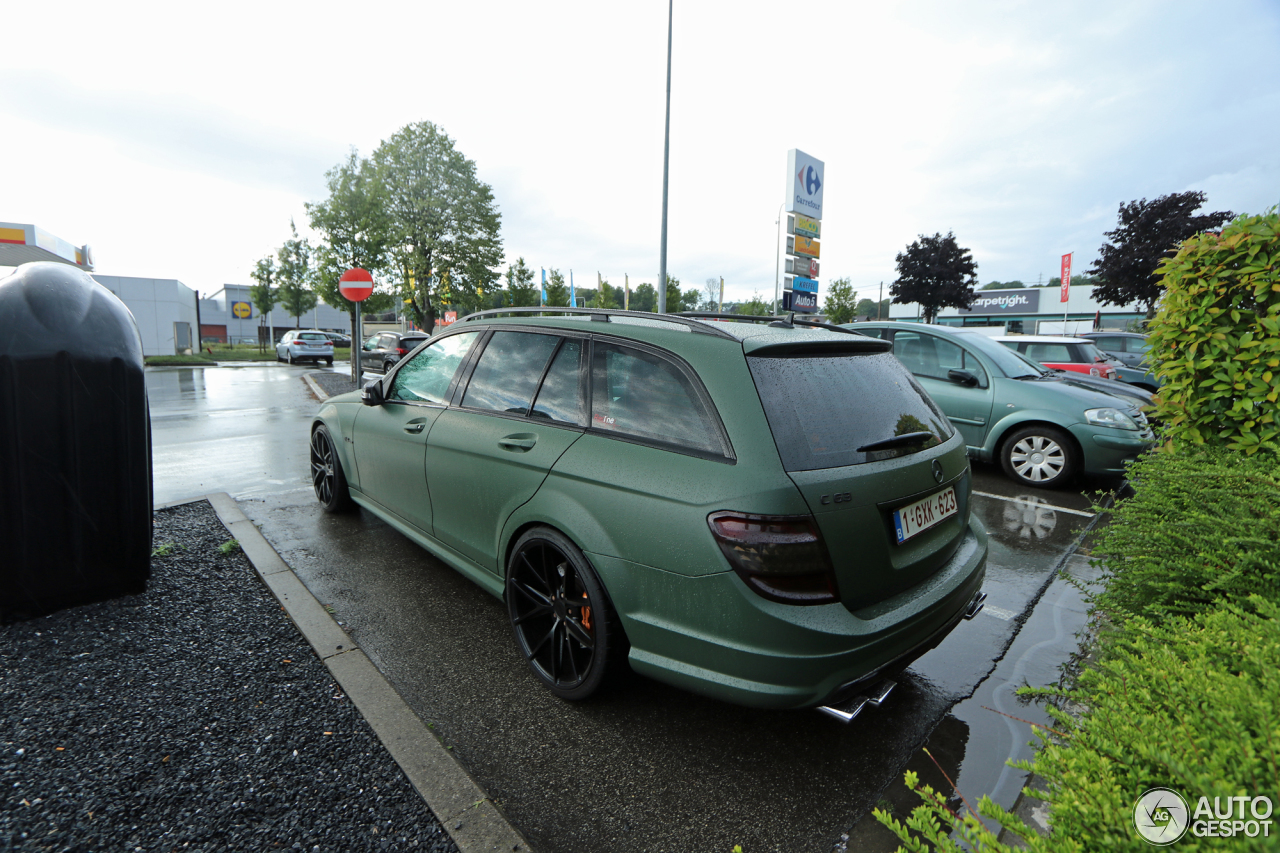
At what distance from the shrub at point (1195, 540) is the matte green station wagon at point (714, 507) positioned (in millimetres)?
602

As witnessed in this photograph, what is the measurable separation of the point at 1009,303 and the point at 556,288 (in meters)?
42.4

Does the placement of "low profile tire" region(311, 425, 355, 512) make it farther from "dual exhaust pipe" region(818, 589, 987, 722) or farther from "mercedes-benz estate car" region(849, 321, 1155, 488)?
"mercedes-benz estate car" region(849, 321, 1155, 488)

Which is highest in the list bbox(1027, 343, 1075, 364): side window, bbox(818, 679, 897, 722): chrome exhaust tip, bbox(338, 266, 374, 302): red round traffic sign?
bbox(338, 266, 374, 302): red round traffic sign

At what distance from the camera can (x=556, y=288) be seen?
51.8m

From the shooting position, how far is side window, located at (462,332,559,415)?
3068 mm

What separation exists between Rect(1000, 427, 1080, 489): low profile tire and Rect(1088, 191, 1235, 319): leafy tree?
28.2 metres

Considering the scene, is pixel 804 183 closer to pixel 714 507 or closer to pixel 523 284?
pixel 714 507

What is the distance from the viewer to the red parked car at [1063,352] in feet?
38.0

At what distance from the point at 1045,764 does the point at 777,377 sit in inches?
54.8

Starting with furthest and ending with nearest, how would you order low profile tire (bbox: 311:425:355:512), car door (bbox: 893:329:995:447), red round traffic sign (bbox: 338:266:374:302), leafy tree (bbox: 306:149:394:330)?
leafy tree (bbox: 306:149:394:330), red round traffic sign (bbox: 338:266:374:302), car door (bbox: 893:329:995:447), low profile tire (bbox: 311:425:355:512)

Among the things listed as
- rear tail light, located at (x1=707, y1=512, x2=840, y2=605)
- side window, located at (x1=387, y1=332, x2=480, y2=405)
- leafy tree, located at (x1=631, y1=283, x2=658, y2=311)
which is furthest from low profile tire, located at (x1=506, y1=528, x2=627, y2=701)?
leafy tree, located at (x1=631, y1=283, x2=658, y2=311)

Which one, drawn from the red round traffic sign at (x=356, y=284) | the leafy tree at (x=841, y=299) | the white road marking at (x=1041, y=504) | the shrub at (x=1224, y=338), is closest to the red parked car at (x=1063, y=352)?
the white road marking at (x=1041, y=504)

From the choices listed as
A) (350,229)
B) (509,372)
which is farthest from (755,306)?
(509,372)

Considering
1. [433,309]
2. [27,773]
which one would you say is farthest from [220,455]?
[433,309]
